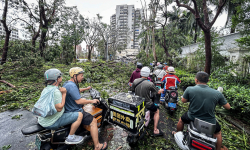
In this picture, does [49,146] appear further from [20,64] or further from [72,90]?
[20,64]

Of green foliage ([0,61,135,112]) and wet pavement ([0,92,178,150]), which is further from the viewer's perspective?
green foliage ([0,61,135,112])

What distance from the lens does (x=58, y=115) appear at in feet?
7.22

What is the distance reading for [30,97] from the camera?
5523mm

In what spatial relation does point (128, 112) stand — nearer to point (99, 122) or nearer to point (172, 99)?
point (99, 122)

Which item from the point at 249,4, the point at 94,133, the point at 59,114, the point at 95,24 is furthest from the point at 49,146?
the point at 95,24

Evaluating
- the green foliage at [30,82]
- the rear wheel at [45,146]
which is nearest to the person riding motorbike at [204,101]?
the green foliage at [30,82]

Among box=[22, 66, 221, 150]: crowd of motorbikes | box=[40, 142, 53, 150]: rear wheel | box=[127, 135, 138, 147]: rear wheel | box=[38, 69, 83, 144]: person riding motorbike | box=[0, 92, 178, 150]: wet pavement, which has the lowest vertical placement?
box=[0, 92, 178, 150]: wet pavement

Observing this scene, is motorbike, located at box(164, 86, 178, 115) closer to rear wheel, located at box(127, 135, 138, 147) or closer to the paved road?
rear wheel, located at box(127, 135, 138, 147)

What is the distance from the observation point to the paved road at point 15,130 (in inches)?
111

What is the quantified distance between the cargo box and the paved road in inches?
82.9

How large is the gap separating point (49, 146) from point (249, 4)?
8966 mm

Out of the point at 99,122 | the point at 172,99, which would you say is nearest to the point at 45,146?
the point at 99,122

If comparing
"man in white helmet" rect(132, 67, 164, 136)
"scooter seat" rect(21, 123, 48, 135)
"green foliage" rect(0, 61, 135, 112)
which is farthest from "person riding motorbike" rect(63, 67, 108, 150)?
"man in white helmet" rect(132, 67, 164, 136)

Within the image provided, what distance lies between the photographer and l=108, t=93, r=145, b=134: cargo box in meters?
2.48
